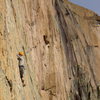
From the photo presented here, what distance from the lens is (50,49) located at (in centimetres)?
2317

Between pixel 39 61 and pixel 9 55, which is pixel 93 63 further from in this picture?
pixel 9 55

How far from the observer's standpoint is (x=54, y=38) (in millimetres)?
24500

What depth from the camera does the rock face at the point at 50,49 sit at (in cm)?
1119

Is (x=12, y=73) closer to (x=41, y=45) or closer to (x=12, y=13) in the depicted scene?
(x=12, y=13)

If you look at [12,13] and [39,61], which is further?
[39,61]

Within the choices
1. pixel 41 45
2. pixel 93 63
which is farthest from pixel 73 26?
pixel 41 45

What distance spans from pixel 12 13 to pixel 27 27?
4997mm

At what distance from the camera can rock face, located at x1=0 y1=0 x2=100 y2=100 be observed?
11188 mm

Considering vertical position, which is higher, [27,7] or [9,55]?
[27,7]

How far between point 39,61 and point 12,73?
31.9 feet

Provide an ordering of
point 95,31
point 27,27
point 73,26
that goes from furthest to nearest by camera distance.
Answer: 1. point 95,31
2. point 73,26
3. point 27,27

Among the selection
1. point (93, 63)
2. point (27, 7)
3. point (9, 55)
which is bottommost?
point (93, 63)

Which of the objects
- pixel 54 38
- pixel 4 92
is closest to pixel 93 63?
pixel 54 38

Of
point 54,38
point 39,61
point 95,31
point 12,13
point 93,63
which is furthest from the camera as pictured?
point 95,31
